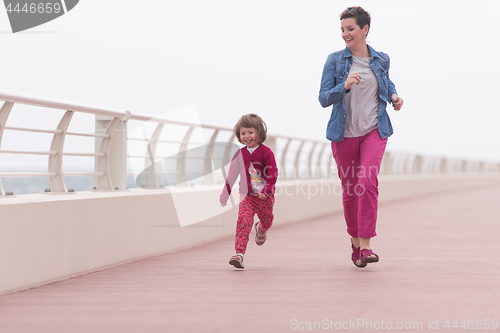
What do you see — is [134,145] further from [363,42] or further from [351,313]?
[351,313]

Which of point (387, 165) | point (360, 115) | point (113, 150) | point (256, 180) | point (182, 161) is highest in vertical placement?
point (360, 115)

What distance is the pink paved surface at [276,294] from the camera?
3.54 m

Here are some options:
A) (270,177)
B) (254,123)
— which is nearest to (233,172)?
(270,177)

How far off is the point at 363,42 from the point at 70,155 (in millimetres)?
2319

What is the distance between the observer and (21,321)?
3.64 metres

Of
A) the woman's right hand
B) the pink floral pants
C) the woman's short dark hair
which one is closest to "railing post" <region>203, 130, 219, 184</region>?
the pink floral pants

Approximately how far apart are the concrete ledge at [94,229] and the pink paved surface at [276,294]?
0.15 metres

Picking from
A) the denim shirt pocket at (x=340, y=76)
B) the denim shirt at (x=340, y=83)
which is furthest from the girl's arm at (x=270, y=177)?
the denim shirt pocket at (x=340, y=76)

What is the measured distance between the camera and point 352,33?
18.2 feet

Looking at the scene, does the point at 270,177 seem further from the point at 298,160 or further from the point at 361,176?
the point at 298,160

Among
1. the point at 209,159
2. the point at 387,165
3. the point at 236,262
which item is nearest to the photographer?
the point at 236,262

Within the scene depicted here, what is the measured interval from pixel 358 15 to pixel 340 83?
1.67 feet

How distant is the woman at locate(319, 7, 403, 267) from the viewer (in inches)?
218

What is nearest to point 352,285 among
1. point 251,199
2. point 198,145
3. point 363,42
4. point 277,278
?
point 277,278
